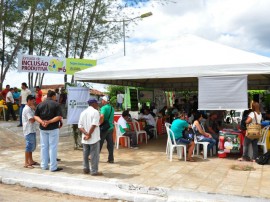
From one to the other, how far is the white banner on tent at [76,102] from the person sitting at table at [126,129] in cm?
114

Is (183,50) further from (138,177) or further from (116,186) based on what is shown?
(116,186)

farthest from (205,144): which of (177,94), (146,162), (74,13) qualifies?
(74,13)

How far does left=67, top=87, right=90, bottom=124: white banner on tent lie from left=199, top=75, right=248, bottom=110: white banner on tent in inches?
131

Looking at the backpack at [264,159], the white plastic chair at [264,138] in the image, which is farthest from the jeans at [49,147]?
the white plastic chair at [264,138]

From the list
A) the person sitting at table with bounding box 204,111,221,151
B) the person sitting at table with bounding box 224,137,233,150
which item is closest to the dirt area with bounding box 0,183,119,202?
the person sitting at table with bounding box 224,137,233,150

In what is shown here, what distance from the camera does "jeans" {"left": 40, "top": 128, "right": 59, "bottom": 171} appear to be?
6.68 m

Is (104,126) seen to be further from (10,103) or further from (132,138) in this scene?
(10,103)

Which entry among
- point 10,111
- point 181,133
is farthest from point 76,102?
point 10,111

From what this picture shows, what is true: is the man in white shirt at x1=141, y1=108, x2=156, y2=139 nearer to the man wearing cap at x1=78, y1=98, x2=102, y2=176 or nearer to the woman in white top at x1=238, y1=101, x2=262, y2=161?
the woman in white top at x1=238, y1=101, x2=262, y2=161

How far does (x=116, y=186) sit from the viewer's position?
559 cm

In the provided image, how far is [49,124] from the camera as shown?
6.64 m

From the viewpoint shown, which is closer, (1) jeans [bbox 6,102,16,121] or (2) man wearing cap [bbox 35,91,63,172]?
(2) man wearing cap [bbox 35,91,63,172]

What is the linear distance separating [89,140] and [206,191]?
93.1 inches

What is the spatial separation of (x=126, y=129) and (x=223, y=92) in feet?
9.61
